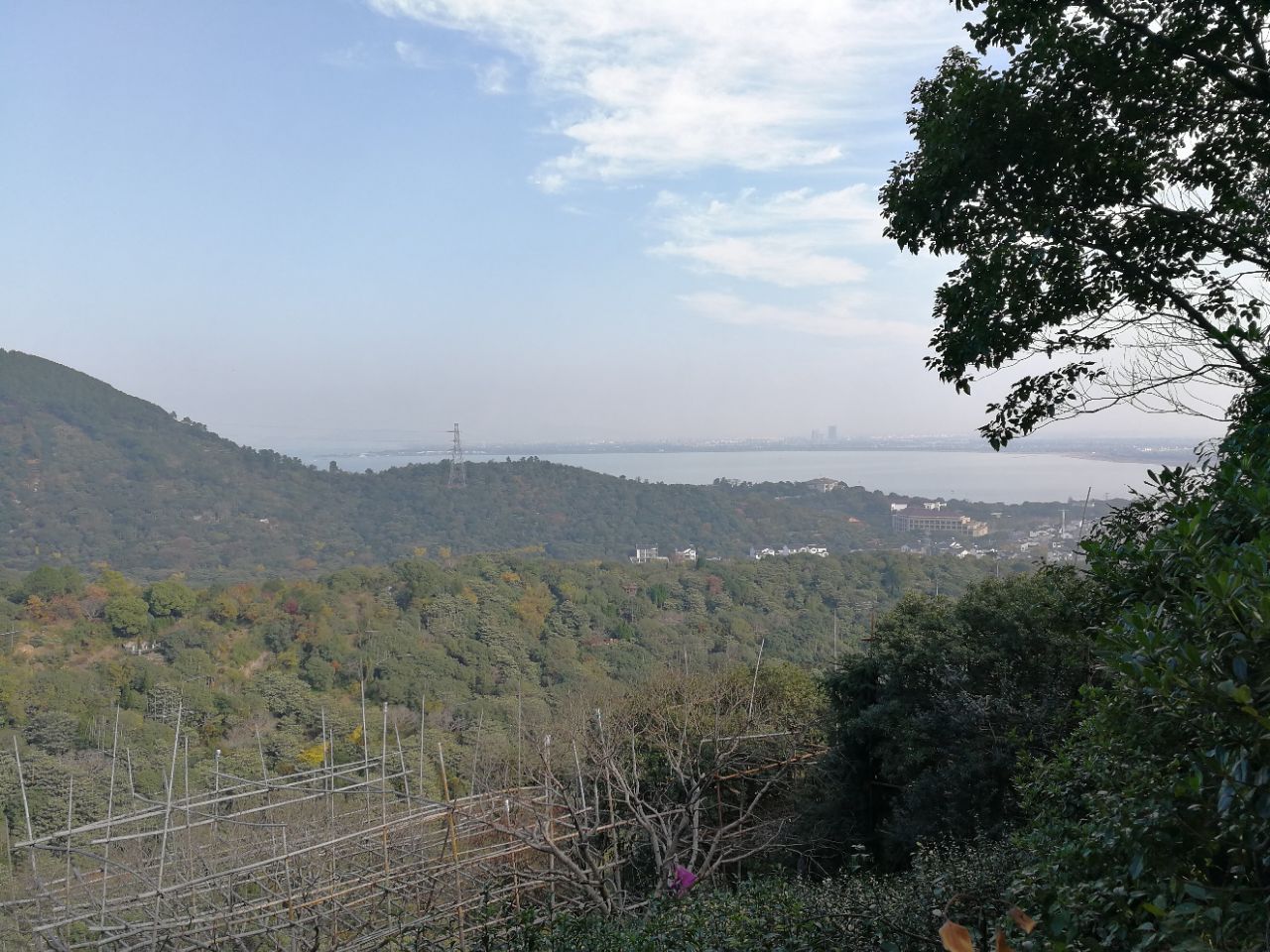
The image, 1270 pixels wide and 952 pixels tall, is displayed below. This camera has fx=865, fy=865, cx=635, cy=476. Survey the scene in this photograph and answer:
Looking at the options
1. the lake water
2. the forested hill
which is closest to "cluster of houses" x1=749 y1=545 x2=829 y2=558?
the forested hill

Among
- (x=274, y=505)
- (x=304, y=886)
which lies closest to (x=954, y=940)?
(x=304, y=886)

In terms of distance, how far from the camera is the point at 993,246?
366 cm

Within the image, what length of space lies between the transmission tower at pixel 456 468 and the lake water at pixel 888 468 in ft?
3.12

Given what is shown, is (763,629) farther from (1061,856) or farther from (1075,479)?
(1061,856)

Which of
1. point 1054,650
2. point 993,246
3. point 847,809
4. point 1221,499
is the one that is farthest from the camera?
point 847,809

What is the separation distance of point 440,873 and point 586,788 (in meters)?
3.35

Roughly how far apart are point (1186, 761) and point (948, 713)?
5553mm

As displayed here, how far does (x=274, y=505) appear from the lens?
1567 inches

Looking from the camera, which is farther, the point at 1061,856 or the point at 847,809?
the point at 847,809

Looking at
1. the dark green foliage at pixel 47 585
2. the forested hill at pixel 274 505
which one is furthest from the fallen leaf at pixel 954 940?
the forested hill at pixel 274 505

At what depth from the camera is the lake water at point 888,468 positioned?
77.4ft

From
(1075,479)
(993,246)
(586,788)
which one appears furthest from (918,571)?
(993,246)

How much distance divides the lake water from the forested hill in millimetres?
2314

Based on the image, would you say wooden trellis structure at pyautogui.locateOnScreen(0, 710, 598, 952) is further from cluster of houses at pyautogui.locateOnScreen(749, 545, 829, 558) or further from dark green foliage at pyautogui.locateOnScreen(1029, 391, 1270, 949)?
cluster of houses at pyautogui.locateOnScreen(749, 545, 829, 558)
